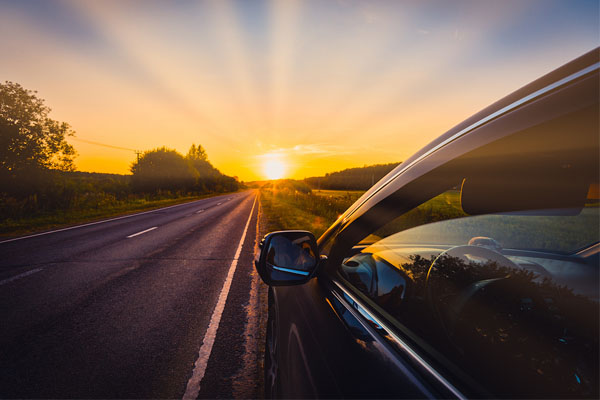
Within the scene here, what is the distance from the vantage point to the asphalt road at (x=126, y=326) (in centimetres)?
214

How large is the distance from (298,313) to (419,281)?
29.0 inches

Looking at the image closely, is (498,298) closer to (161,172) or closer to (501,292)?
(501,292)

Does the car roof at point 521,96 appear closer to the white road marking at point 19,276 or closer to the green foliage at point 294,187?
the white road marking at point 19,276

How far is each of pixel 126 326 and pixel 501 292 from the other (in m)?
3.85

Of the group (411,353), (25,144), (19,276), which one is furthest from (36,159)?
(411,353)

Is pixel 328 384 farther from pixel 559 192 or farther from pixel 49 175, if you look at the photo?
pixel 49 175

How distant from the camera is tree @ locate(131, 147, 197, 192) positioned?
42969 mm

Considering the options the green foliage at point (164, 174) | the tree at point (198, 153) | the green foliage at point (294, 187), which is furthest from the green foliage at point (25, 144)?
the tree at point (198, 153)

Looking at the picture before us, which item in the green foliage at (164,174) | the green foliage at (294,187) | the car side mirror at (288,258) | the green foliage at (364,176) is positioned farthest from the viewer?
the green foliage at (164,174)

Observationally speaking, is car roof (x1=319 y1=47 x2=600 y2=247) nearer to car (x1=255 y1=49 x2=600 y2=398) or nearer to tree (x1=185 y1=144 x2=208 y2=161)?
car (x1=255 y1=49 x2=600 y2=398)

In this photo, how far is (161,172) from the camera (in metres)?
47.3

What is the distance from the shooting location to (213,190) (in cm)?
6538

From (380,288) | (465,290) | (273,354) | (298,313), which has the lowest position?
(273,354)

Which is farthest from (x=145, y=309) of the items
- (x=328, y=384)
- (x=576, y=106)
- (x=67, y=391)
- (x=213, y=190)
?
(x=213, y=190)
